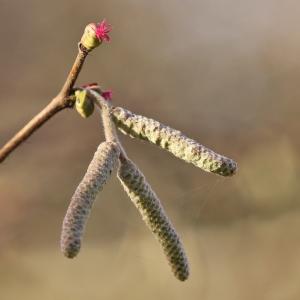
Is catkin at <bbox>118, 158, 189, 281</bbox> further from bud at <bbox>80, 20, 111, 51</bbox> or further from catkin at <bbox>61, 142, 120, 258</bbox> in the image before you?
bud at <bbox>80, 20, 111, 51</bbox>

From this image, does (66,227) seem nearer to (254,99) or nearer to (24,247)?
(24,247)

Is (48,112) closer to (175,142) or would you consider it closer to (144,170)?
(175,142)

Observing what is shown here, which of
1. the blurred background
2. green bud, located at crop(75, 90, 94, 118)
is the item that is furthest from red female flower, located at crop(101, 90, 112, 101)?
the blurred background

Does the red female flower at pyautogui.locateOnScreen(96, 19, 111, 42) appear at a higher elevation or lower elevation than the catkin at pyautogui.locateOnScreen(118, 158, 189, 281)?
higher

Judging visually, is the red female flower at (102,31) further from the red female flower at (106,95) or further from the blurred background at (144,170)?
the blurred background at (144,170)

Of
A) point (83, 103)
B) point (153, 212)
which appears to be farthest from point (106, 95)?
point (153, 212)

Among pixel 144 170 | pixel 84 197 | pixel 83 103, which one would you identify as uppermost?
pixel 144 170

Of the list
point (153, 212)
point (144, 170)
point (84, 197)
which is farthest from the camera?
point (144, 170)
